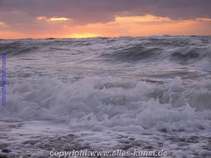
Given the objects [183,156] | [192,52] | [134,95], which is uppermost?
[192,52]

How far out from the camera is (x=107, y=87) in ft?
24.0

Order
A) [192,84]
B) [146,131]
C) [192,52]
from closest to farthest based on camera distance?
[146,131]
[192,84]
[192,52]

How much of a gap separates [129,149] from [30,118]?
2186 mm

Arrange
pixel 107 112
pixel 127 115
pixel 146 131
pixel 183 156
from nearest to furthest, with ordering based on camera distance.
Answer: pixel 183 156, pixel 146 131, pixel 127 115, pixel 107 112

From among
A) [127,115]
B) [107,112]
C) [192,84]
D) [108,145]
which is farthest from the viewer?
[192,84]

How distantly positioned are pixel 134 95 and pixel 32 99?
1.85m

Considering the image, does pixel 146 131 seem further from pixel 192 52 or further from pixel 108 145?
pixel 192 52

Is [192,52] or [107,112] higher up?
[192,52]

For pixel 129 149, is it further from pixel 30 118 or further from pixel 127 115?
pixel 30 118

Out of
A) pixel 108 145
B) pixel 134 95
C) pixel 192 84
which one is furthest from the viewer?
pixel 192 84

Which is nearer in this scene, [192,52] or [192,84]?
[192,84]

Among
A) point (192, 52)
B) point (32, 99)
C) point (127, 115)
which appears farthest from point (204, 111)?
point (192, 52)

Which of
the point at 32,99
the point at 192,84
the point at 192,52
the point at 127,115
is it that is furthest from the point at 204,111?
the point at 192,52

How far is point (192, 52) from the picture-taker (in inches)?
520
